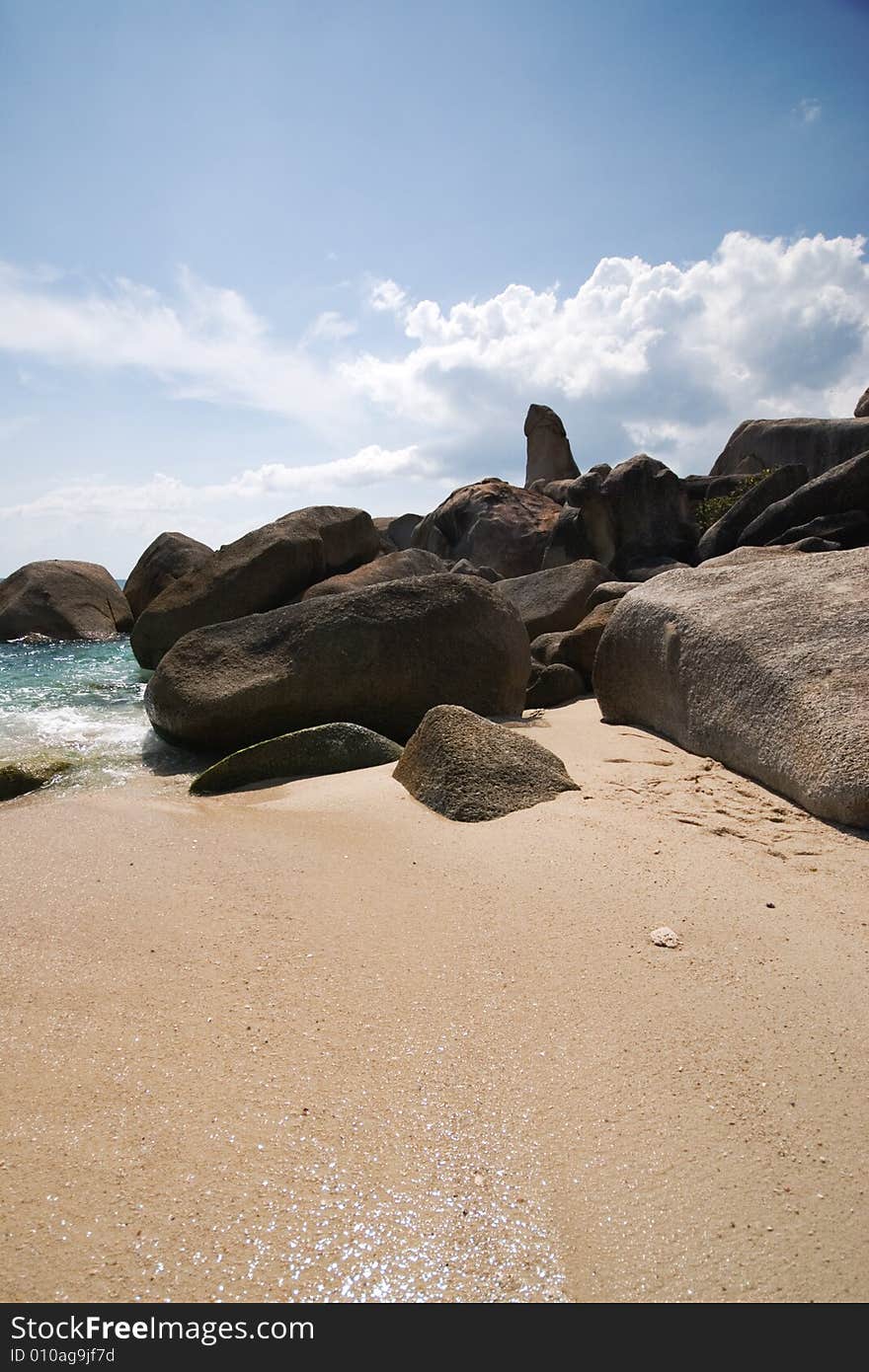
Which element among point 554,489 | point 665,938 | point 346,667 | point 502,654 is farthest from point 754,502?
point 665,938

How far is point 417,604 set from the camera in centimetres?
614

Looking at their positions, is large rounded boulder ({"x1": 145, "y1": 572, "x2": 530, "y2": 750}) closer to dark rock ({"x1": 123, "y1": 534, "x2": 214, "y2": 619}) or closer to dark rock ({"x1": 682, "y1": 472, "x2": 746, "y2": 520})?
dark rock ({"x1": 123, "y1": 534, "x2": 214, "y2": 619})

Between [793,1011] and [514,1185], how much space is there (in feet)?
2.99

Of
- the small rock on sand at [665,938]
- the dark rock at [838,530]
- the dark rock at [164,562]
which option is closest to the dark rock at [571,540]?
the dark rock at [838,530]

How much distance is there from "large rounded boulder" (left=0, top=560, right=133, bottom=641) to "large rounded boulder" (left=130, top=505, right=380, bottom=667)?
694cm

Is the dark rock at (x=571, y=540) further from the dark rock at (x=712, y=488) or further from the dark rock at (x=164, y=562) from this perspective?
the dark rock at (x=164, y=562)

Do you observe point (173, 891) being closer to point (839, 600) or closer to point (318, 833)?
point (318, 833)

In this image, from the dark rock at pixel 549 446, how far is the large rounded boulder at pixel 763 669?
23037 millimetres

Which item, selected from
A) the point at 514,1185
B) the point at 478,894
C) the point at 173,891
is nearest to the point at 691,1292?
the point at 514,1185

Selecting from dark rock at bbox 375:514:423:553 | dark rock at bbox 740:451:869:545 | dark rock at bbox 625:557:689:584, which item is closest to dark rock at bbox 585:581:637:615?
dark rock at bbox 740:451:869:545

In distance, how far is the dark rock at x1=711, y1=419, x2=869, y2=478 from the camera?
18672 millimetres

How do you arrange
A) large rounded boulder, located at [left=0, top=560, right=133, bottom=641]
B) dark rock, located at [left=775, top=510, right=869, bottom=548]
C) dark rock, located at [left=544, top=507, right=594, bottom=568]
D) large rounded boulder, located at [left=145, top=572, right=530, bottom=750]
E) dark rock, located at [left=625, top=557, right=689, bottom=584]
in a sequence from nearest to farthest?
large rounded boulder, located at [left=145, top=572, right=530, bottom=750] → dark rock, located at [left=775, top=510, right=869, bottom=548] → dark rock, located at [left=625, top=557, right=689, bottom=584] → dark rock, located at [left=544, top=507, right=594, bottom=568] → large rounded boulder, located at [left=0, top=560, right=133, bottom=641]

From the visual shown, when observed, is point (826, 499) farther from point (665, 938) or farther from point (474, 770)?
point (665, 938)
